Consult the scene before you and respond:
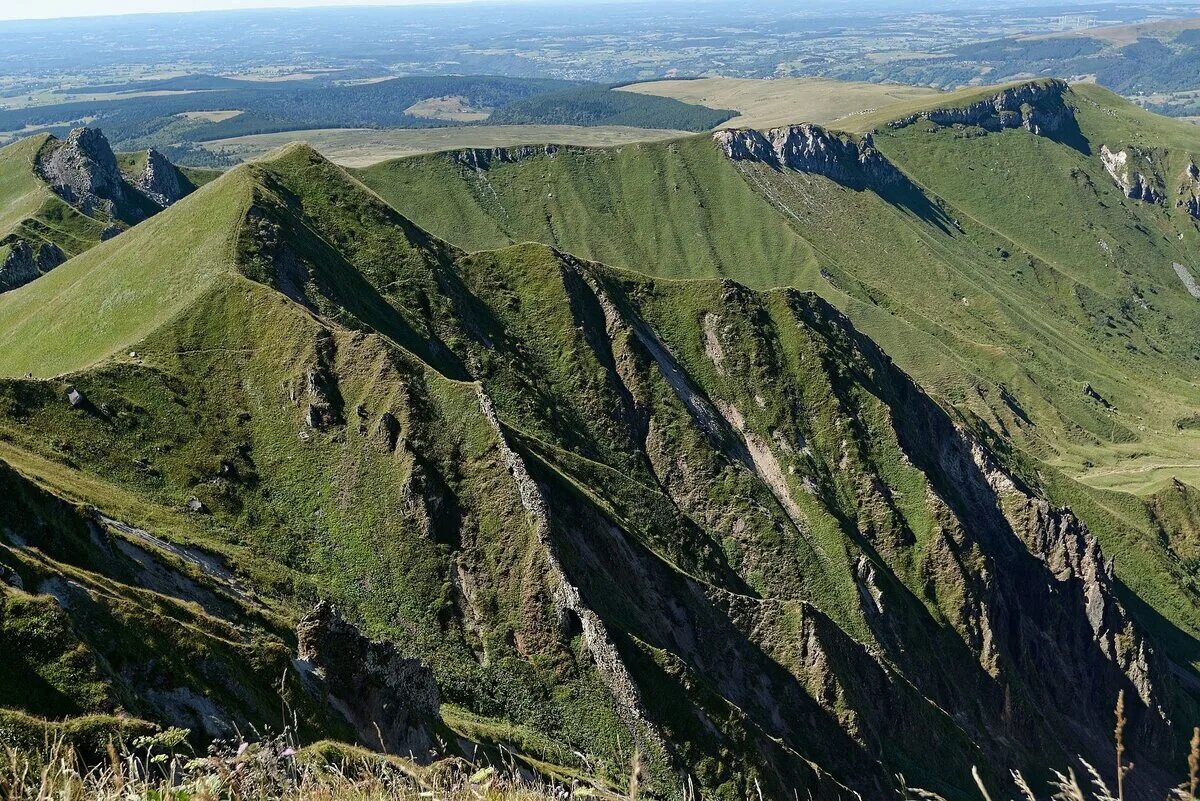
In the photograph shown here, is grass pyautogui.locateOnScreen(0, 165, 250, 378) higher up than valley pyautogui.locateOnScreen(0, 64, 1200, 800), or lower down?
higher up

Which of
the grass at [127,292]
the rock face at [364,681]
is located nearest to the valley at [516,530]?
the rock face at [364,681]

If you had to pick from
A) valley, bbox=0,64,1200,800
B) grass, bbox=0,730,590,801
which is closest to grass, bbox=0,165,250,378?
valley, bbox=0,64,1200,800

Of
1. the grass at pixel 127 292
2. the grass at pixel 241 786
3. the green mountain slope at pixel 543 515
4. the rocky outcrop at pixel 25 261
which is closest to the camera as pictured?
the grass at pixel 241 786

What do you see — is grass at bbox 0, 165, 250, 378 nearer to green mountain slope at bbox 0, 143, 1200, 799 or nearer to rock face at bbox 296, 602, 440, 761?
green mountain slope at bbox 0, 143, 1200, 799

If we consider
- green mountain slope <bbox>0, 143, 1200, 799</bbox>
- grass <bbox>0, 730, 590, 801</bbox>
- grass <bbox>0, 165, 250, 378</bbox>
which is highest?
grass <bbox>0, 730, 590, 801</bbox>

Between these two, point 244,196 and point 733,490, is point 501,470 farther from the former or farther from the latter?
point 244,196

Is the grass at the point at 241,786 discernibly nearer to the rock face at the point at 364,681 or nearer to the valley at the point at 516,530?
the valley at the point at 516,530
